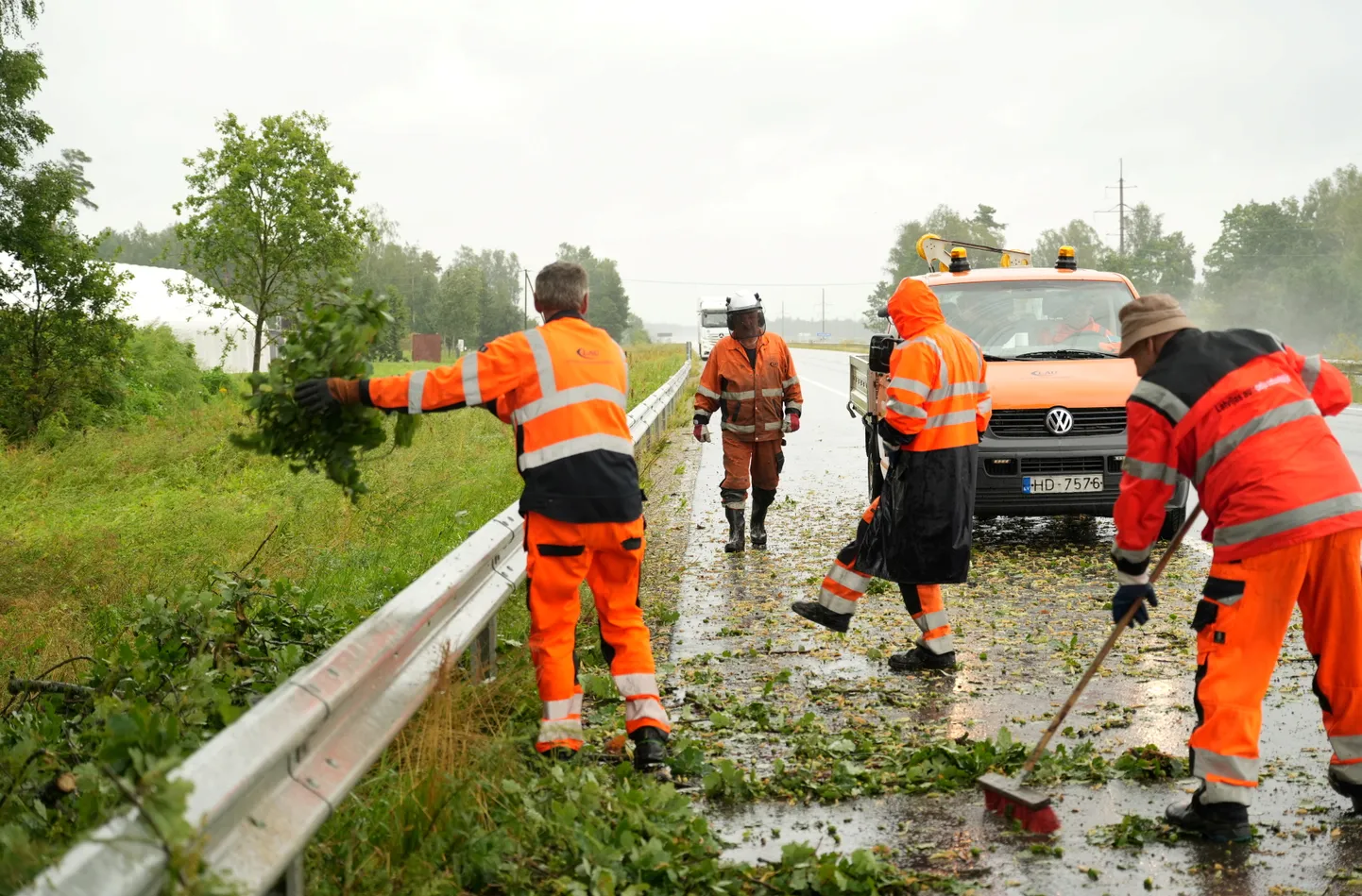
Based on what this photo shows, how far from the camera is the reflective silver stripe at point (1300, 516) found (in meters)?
4.29

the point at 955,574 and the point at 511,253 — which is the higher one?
the point at 511,253

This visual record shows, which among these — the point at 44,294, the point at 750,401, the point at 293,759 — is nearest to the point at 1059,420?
the point at 750,401

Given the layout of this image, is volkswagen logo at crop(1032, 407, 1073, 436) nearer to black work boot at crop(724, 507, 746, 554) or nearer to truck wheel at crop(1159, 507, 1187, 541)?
truck wheel at crop(1159, 507, 1187, 541)

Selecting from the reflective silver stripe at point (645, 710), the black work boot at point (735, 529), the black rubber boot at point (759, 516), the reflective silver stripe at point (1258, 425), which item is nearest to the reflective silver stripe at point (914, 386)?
the reflective silver stripe at point (1258, 425)

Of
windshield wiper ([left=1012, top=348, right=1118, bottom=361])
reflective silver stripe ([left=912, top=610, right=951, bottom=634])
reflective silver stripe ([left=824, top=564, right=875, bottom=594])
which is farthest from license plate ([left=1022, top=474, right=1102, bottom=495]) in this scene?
reflective silver stripe ([left=912, top=610, right=951, bottom=634])

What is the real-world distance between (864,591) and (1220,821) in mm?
2893

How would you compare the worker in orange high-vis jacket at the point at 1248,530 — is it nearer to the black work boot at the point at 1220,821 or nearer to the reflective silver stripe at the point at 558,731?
the black work boot at the point at 1220,821

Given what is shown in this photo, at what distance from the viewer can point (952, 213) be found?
11931 cm

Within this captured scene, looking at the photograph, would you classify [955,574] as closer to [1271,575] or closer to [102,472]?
[1271,575]

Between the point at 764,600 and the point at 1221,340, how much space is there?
4220mm

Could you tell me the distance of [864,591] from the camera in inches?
273

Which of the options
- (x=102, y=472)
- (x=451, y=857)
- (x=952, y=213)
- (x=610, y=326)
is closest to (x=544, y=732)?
(x=451, y=857)

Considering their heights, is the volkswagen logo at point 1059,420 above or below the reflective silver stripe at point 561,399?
below

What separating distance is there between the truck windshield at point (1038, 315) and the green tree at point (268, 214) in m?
27.9
